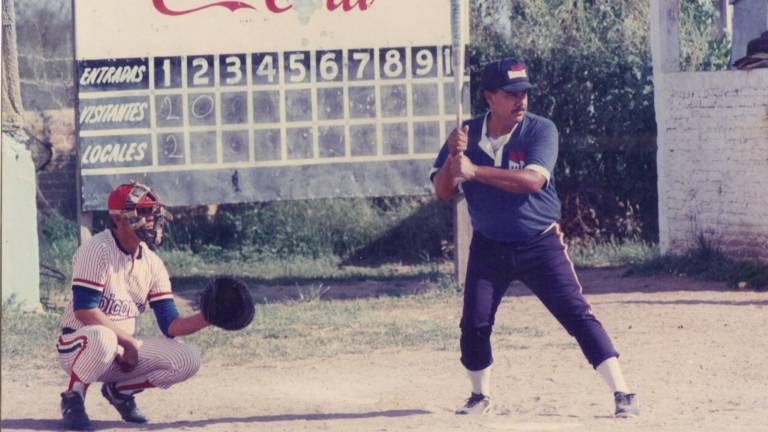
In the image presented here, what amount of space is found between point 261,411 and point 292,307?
4522 mm

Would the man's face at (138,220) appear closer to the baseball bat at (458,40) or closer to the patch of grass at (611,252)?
the baseball bat at (458,40)

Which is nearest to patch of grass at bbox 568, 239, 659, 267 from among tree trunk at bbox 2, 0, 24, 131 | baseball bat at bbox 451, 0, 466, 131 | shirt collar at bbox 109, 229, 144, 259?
baseball bat at bbox 451, 0, 466, 131

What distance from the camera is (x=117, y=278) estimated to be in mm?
6930

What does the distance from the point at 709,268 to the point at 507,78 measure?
6570 mm

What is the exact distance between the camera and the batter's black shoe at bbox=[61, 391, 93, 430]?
273 inches

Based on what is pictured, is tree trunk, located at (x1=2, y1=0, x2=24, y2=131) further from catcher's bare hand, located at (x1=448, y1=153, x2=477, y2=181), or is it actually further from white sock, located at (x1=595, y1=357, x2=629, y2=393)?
white sock, located at (x1=595, y1=357, x2=629, y2=393)

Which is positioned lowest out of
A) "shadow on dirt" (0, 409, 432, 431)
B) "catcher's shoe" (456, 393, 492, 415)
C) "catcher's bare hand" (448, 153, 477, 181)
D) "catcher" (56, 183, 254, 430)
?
"shadow on dirt" (0, 409, 432, 431)

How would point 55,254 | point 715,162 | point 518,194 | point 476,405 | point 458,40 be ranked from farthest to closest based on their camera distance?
point 55,254, point 715,162, point 458,40, point 476,405, point 518,194

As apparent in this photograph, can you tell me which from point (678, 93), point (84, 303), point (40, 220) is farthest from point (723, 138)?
point (40, 220)

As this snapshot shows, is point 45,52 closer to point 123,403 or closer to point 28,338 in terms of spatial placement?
point 28,338

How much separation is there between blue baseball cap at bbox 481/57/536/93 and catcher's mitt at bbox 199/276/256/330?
1625 mm

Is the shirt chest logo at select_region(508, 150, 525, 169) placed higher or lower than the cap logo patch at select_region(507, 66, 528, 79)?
lower

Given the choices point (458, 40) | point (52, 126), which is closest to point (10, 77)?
point (458, 40)

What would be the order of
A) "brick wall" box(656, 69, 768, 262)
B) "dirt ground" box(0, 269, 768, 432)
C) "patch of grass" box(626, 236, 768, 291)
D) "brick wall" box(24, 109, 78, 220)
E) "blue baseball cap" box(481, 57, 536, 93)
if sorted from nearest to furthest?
"blue baseball cap" box(481, 57, 536, 93)
"dirt ground" box(0, 269, 768, 432)
"patch of grass" box(626, 236, 768, 291)
"brick wall" box(656, 69, 768, 262)
"brick wall" box(24, 109, 78, 220)
